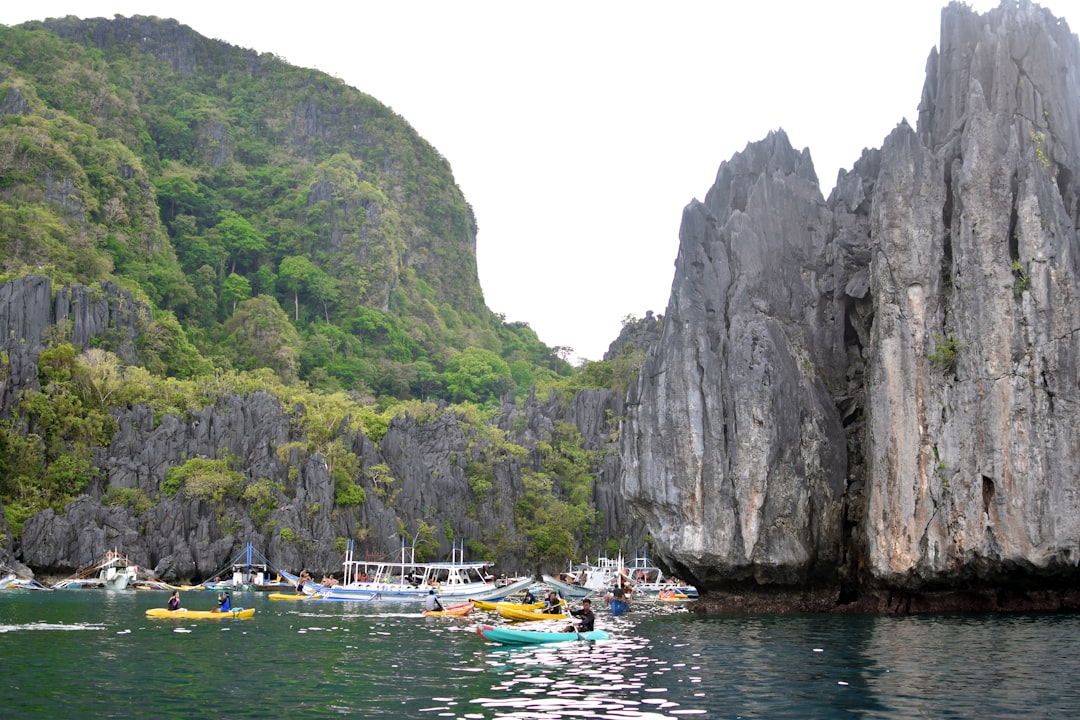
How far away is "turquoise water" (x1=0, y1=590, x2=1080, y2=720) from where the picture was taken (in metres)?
22.6

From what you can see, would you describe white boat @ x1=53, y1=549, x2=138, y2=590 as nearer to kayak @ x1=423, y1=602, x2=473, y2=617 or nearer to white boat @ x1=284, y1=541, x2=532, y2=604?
white boat @ x1=284, y1=541, x2=532, y2=604

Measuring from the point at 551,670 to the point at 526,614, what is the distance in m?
16.5

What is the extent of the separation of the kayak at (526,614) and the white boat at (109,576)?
1677 inches

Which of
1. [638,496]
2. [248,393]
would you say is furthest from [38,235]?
[638,496]

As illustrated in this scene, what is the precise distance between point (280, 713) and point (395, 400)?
425 ft

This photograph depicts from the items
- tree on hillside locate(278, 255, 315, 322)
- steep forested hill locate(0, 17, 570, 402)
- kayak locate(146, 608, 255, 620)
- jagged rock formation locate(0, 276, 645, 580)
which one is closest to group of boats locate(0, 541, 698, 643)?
jagged rock formation locate(0, 276, 645, 580)

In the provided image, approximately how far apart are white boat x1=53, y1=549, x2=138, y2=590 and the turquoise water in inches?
1307

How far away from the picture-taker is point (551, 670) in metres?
29.7

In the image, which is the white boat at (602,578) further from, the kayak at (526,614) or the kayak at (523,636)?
the kayak at (523,636)

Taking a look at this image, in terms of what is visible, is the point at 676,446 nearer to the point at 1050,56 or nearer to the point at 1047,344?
the point at 1047,344

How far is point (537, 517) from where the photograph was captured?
107500 mm

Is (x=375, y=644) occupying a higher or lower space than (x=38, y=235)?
lower

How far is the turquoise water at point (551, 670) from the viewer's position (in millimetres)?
22625

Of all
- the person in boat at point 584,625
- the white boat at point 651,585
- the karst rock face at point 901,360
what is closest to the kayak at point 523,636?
the person in boat at point 584,625
